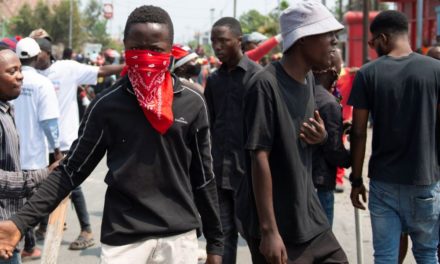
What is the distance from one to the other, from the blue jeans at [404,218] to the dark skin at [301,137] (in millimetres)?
1017

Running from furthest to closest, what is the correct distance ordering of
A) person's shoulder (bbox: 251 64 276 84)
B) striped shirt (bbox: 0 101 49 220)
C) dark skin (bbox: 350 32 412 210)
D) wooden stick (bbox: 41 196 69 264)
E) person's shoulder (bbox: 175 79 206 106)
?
wooden stick (bbox: 41 196 69 264)
dark skin (bbox: 350 32 412 210)
striped shirt (bbox: 0 101 49 220)
person's shoulder (bbox: 251 64 276 84)
person's shoulder (bbox: 175 79 206 106)

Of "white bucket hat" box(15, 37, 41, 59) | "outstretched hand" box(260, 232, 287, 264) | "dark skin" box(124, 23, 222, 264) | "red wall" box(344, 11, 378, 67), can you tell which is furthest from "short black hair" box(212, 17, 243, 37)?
"red wall" box(344, 11, 378, 67)

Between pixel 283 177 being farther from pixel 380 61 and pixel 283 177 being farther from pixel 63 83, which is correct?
pixel 63 83

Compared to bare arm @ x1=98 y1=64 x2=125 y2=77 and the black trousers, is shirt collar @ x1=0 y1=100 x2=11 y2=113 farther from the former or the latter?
bare arm @ x1=98 y1=64 x2=125 y2=77

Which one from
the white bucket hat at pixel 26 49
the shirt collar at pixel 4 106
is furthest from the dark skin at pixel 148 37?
the white bucket hat at pixel 26 49

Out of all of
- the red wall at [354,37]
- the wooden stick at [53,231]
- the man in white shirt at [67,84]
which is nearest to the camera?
the wooden stick at [53,231]

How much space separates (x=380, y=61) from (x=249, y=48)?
145 inches

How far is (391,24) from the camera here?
15.0ft

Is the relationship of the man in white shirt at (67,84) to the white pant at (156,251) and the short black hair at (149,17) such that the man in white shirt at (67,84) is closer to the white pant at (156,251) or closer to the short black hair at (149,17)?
the short black hair at (149,17)

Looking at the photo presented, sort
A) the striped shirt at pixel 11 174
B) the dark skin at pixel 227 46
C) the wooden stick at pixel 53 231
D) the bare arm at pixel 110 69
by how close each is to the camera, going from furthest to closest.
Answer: the bare arm at pixel 110 69 → the dark skin at pixel 227 46 → the wooden stick at pixel 53 231 → the striped shirt at pixel 11 174

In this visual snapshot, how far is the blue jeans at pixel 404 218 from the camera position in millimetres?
4402

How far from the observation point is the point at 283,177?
3.57m

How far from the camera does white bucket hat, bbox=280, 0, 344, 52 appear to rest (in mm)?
3562

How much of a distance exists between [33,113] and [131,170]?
3249 millimetres
